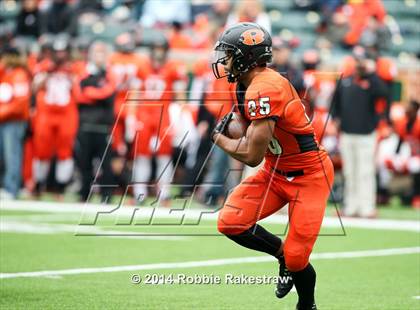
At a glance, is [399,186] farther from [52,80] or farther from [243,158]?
[243,158]

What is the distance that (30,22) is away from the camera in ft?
57.4

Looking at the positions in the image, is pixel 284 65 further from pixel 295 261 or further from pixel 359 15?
pixel 295 261

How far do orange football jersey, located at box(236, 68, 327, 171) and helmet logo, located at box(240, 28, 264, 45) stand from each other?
0.19 m

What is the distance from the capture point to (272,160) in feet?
19.3

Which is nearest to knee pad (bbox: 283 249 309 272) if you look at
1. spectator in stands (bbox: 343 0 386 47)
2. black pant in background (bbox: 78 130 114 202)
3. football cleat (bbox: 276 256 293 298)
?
football cleat (bbox: 276 256 293 298)

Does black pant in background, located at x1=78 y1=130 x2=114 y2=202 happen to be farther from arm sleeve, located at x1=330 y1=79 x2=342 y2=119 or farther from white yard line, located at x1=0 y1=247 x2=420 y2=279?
white yard line, located at x1=0 y1=247 x2=420 y2=279

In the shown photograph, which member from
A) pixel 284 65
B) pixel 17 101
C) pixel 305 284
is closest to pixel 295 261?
pixel 305 284

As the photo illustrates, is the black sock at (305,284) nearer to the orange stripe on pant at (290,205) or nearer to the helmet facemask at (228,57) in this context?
the orange stripe on pant at (290,205)

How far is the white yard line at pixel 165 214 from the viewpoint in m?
11.2

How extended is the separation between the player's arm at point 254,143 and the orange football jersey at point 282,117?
4 centimetres

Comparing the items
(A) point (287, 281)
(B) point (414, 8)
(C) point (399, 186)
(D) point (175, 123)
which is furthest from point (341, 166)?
(A) point (287, 281)

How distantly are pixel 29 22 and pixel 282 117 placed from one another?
1273 centimetres

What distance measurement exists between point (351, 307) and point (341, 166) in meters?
7.69

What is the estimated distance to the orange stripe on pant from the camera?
5.55 meters
